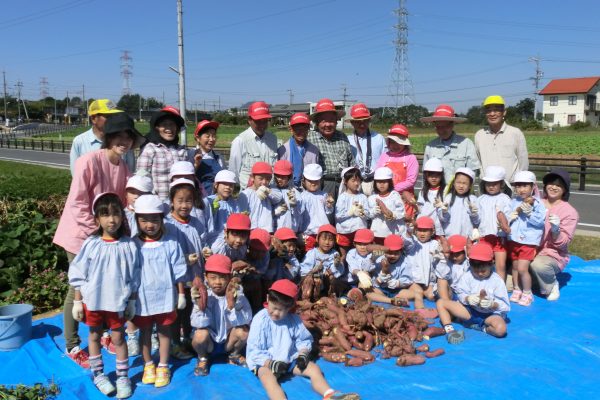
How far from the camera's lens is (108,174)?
4.11 metres

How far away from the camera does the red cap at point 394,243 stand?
5.51 meters

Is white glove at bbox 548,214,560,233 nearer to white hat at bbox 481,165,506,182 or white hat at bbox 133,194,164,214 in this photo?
white hat at bbox 481,165,506,182

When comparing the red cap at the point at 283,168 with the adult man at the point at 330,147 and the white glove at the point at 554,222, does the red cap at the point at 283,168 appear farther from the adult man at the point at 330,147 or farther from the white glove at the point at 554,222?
the white glove at the point at 554,222

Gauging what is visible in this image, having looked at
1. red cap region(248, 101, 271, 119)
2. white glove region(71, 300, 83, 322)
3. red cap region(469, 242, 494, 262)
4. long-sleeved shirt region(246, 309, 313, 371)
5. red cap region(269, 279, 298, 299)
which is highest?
red cap region(248, 101, 271, 119)

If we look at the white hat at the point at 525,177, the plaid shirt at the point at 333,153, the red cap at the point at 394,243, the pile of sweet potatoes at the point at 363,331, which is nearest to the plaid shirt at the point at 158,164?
the pile of sweet potatoes at the point at 363,331

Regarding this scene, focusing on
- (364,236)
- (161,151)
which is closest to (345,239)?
(364,236)

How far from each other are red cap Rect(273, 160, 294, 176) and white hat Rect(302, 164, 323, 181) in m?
0.22

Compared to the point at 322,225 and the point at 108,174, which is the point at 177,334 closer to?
the point at 108,174

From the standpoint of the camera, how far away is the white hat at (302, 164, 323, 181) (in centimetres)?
565

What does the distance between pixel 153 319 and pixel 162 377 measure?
475 millimetres

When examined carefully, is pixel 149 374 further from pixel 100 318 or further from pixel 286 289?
pixel 286 289

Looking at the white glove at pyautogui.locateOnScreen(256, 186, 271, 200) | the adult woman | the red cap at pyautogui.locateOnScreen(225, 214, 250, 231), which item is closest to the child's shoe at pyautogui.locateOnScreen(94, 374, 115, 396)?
the red cap at pyautogui.locateOnScreen(225, 214, 250, 231)

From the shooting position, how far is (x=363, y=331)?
459 centimetres

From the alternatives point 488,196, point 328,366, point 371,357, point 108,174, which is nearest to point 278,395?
point 328,366
